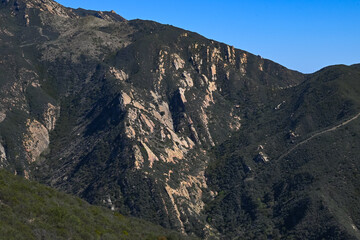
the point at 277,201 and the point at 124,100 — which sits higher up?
the point at 124,100

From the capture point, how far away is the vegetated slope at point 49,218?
251 ft

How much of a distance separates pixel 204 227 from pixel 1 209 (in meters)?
90.8

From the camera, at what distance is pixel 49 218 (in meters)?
85.9

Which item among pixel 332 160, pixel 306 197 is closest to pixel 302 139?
pixel 332 160

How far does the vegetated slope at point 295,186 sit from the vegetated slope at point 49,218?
5154 centimetres

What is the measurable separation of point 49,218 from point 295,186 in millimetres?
102403

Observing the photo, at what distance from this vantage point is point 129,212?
159 metres

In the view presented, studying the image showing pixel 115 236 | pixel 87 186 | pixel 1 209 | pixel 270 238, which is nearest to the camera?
pixel 1 209

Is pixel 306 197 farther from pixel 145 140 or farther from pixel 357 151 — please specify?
pixel 145 140

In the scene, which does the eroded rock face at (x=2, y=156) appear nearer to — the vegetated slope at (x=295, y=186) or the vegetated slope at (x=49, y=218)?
the vegetated slope at (x=49, y=218)

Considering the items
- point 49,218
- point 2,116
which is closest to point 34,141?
point 2,116

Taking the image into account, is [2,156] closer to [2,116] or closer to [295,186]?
[2,116]

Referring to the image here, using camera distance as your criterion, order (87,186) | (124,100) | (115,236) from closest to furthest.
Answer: (115,236) → (87,186) → (124,100)

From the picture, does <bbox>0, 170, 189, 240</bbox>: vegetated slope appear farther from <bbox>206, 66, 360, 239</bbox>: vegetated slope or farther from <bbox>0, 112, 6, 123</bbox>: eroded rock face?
<bbox>0, 112, 6, 123</bbox>: eroded rock face
